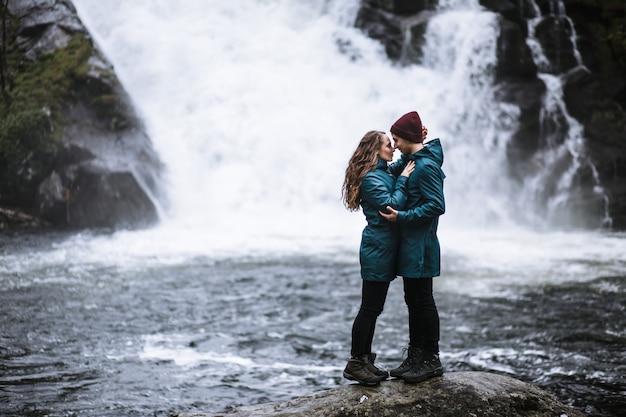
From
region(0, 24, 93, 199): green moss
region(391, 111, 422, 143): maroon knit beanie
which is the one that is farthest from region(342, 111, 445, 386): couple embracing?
region(0, 24, 93, 199): green moss

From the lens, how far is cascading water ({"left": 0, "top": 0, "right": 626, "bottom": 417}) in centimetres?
641

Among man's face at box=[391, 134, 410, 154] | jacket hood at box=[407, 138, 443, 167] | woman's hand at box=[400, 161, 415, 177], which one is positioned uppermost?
man's face at box=[391, 134, 410, 154]

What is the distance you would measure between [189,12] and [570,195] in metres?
11.9

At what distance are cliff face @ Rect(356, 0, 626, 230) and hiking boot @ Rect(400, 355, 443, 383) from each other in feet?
42.6

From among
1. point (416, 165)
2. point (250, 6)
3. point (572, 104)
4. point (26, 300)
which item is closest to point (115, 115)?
point (250, 6)

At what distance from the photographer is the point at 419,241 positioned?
4.41 metres

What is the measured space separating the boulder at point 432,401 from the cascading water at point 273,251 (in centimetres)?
130

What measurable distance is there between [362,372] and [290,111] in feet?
44.5

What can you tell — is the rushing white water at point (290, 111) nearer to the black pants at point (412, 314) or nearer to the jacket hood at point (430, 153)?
the black pants at point (412, 314)

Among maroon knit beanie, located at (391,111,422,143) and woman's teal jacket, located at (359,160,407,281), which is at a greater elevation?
maroon knit beanie, located at (391,111,422,143)

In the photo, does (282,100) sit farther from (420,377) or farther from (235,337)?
(420,377)

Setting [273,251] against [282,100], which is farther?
[282,100]

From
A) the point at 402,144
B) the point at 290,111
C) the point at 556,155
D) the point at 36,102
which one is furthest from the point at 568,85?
the point at 402,144

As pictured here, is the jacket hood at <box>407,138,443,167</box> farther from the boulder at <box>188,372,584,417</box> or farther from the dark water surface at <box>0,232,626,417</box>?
the dark water surface at <box>0,232,626,417</box>
